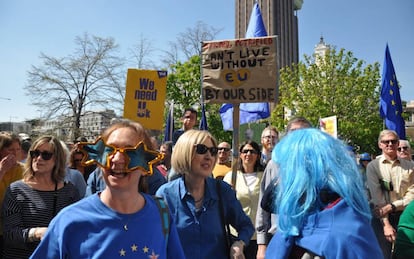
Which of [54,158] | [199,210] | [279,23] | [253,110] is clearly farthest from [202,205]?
[279,23]

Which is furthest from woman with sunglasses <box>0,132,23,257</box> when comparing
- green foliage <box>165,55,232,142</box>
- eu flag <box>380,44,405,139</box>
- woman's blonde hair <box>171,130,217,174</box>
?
green foliage <box>165,55,232,142</box>

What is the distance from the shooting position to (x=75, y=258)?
1.75 m

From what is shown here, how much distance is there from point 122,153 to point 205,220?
111 centimetres

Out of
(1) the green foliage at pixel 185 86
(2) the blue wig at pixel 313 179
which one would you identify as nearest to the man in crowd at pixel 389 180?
(2) the blue wig at pixel 313 179

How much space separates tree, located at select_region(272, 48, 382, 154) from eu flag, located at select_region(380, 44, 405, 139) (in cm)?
1690

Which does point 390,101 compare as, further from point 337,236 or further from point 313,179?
point 337,236

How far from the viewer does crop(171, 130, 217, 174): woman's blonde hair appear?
9.52ft

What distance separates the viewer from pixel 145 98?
8.34 metres

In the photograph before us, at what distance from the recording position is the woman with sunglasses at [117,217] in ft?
5.76

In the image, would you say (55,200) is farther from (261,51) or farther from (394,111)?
(394,111)

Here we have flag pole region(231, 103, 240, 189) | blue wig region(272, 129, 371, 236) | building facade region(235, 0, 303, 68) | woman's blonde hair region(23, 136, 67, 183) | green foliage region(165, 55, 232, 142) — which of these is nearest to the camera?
blue wig region(272, 129, 371, 236)

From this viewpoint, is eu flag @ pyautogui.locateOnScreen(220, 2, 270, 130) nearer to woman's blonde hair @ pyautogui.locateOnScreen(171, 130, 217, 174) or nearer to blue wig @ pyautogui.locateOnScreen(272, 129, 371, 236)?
woman's blonde hair @ pyautogui.locateOnScreen(171, 130, 217, 174)

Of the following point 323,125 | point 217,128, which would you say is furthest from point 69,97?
point 323,125

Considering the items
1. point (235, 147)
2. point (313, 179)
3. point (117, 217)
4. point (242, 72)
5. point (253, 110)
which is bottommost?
point (117, 217)
